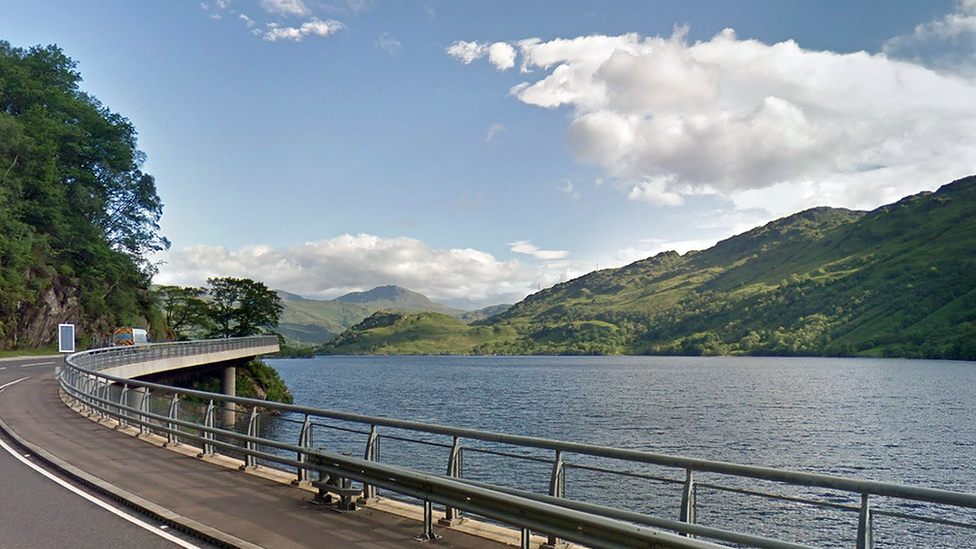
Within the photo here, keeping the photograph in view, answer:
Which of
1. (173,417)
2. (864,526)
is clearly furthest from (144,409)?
(864,526)

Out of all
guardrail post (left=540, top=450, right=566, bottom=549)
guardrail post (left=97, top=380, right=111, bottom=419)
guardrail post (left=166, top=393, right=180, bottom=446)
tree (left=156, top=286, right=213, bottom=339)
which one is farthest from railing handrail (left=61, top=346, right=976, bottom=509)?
tree (left=156, top=286, right=213, bottom=339)

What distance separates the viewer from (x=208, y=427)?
1544 cm

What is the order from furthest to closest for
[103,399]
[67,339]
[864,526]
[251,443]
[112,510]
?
[67,339] → [103,399] → [251,443] → [112,510] → [864,526]

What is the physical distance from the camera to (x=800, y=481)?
6793mm

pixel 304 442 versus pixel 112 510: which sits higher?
pixel 304 442

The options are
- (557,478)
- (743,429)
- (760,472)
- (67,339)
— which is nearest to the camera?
(760,472)

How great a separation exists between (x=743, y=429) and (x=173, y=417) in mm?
50052

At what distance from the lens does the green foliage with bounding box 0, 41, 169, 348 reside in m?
65.4

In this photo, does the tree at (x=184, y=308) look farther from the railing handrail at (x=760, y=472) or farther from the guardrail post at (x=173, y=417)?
the railing handrail at (x=760, y=472)

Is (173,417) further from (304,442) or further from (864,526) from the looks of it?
(864,526)

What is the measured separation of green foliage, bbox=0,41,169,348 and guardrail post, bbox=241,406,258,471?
58562mm

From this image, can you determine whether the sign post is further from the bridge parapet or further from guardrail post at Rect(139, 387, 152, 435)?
Result: guardrail post at Rect(139, 387, 152, 435)

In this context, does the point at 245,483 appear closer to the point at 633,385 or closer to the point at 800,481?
the point at 800,481

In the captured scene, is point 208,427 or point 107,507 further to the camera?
point 208,427
